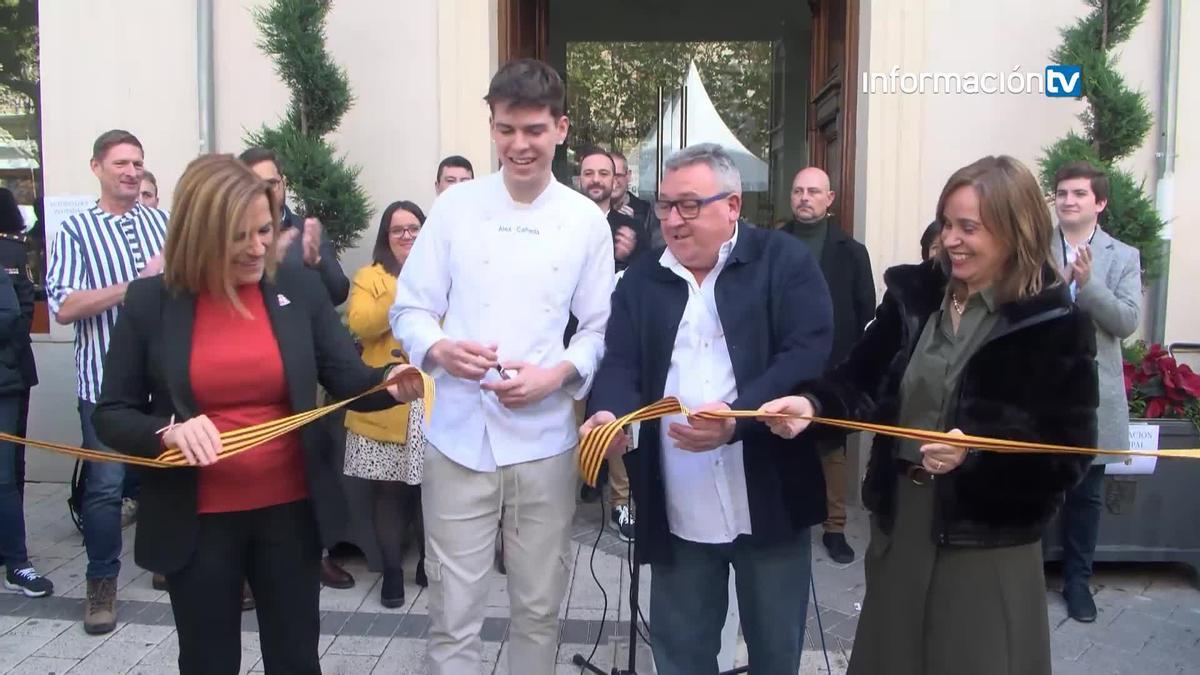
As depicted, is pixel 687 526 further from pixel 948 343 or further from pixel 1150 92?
pixel 1150 92

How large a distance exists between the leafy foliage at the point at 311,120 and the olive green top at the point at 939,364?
3552 mm

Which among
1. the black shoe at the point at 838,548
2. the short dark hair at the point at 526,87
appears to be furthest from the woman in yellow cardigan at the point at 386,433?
the black shoe at the point at 838,548

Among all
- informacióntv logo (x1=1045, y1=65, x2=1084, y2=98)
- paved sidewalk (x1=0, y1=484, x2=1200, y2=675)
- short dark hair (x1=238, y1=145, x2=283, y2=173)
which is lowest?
paved sidewalk (x1=0, y1=484, x2=1200, y2=675)

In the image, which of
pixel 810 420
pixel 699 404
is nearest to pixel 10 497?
pixel 699 404

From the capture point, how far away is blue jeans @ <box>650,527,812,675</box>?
2.66 meters

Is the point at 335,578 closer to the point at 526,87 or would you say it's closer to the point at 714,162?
the point at 526,87

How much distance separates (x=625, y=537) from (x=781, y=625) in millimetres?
2911

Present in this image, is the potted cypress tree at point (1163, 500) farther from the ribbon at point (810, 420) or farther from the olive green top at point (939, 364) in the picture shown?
the olive green top at point (939, 364)

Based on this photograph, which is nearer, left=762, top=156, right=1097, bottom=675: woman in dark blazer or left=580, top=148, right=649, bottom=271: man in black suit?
left=762, top=156, right=1097, bottom=675: woman in dark blazer

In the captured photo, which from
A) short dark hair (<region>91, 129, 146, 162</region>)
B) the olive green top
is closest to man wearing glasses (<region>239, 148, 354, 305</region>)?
short dark hair (<region>91, 129, 146, 162</region>)

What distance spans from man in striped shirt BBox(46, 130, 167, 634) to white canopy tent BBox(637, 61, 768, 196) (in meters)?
5.99

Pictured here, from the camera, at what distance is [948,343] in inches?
97.0

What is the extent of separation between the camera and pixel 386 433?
450cm

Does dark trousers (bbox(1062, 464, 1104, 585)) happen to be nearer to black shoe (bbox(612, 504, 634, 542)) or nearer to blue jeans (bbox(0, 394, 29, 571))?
black shoe (bbox(612, 504, 634, 542))
